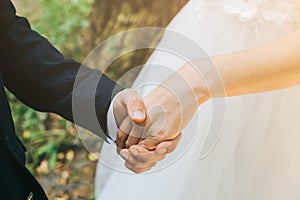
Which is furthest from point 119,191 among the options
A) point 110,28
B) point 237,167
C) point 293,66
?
point 110,28

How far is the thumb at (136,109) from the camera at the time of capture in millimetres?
870

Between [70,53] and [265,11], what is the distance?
2.65ft

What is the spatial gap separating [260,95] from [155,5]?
760mm

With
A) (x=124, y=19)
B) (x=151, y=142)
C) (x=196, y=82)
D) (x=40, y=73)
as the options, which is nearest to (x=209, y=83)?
(x=196, y=82)

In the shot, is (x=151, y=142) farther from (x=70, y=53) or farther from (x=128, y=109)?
(x=70, y=53)

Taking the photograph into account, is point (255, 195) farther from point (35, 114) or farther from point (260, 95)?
point (35, 114)

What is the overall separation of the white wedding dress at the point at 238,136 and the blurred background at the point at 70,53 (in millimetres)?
540

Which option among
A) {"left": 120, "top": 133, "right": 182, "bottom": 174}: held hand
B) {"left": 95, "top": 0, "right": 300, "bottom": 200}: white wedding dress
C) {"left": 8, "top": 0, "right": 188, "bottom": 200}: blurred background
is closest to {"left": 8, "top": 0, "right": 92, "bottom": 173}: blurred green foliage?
{"left": 8, "top": 0, "right": 188, "bottom": 200}: blurred background

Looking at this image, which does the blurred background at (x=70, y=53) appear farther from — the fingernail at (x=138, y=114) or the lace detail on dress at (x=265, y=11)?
the fingernail at (x=138, y=114)

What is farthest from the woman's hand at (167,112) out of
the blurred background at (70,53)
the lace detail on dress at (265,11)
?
the blurred background at (70,53)

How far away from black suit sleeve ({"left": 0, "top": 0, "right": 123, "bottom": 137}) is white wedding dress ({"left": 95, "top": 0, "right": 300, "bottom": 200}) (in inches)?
6.6

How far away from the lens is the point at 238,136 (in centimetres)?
99

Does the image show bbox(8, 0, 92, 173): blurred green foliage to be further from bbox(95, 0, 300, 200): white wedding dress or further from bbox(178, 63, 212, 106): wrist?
bbox(178, 63, 212, 106): wrist

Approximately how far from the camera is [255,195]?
989 mm
